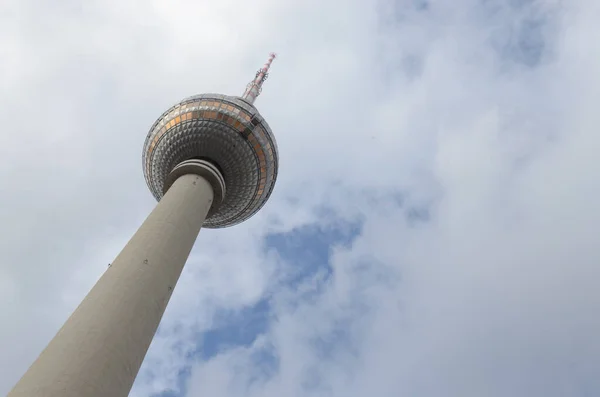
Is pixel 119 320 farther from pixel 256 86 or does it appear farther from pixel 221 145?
pixel 256 86

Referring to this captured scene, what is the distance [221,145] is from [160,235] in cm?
1368

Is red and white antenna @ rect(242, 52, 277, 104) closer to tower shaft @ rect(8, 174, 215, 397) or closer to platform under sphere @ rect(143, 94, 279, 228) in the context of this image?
platform under sphere @ rect(143, 94, 279, 228)

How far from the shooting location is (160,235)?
23.0 meters

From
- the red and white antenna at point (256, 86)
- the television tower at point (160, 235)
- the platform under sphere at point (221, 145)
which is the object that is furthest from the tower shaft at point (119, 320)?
the red and white antenna at point (256, 86)

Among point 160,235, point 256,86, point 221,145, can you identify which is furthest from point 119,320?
point 256,86

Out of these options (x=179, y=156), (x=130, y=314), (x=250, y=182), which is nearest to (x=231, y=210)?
(x=250, y=182)

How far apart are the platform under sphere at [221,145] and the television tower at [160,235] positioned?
0.26 ft

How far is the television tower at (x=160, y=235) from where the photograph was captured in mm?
15344

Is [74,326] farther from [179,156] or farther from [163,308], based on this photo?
[179,156]

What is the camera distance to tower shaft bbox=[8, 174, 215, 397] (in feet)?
48.4

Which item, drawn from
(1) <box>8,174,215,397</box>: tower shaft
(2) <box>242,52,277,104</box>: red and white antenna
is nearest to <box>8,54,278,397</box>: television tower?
(1) <box>8,174,215,397</box>: tower shaft

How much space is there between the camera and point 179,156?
36.3 m

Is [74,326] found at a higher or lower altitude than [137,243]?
→ lower

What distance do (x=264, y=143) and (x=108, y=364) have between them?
24.7 metres
